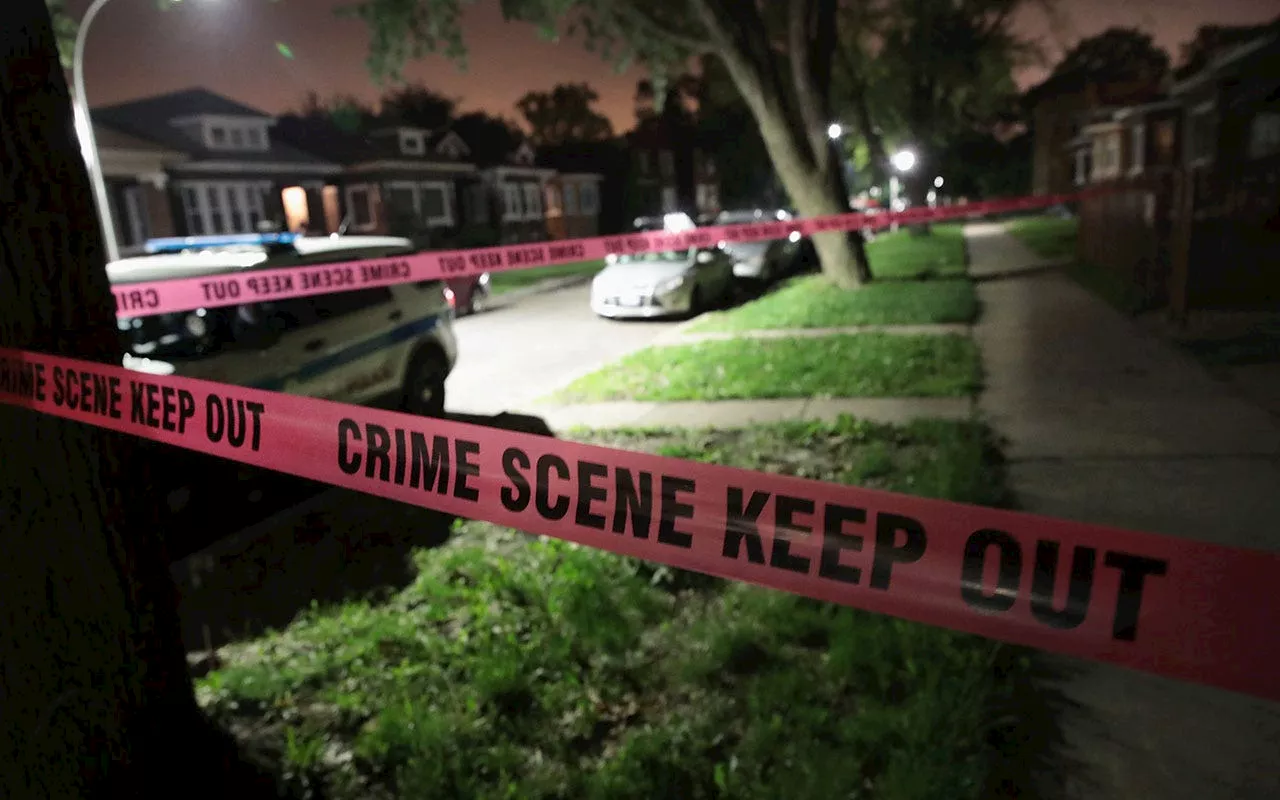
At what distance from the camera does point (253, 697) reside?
347 centimetres

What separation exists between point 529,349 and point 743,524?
1076cm

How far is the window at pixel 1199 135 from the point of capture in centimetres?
2585

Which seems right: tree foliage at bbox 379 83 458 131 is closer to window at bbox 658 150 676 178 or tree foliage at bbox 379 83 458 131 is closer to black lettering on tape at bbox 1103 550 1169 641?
window at bbox 658 150 676 178

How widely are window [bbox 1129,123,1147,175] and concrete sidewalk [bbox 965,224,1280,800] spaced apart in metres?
32.3

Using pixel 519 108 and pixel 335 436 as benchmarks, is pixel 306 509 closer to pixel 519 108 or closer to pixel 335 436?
pixel 335 436

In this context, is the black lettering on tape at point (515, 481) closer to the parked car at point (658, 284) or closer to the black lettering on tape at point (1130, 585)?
the black lettering on tape at point (1130, 585)

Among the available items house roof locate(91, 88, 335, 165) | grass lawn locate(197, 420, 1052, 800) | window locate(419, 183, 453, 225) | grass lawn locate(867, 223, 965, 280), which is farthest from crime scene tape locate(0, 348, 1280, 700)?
window locate(419, 183, 453, 225)

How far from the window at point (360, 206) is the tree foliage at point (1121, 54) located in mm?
62002

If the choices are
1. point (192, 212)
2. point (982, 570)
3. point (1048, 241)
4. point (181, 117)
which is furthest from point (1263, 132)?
point (181, 117)

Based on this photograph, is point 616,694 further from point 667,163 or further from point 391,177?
Result: point 667,163

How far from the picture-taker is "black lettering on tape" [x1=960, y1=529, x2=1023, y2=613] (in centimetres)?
172

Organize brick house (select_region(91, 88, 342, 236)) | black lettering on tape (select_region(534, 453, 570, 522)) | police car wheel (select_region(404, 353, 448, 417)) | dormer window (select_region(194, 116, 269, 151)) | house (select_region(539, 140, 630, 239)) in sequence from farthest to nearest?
house (select_region(539, 140, 630, 239))
dormer window (select_region(194, 116, 269, 151))
brick house (select_region(91, 88, 342, 236))
police car wheel (select_region(404, 353, 448, 417))
black lettering on tape (select_region(534, 453, 570, 522))

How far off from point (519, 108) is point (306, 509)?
8008 cm

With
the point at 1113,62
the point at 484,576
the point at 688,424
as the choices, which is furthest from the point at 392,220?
the point at 1113,62
